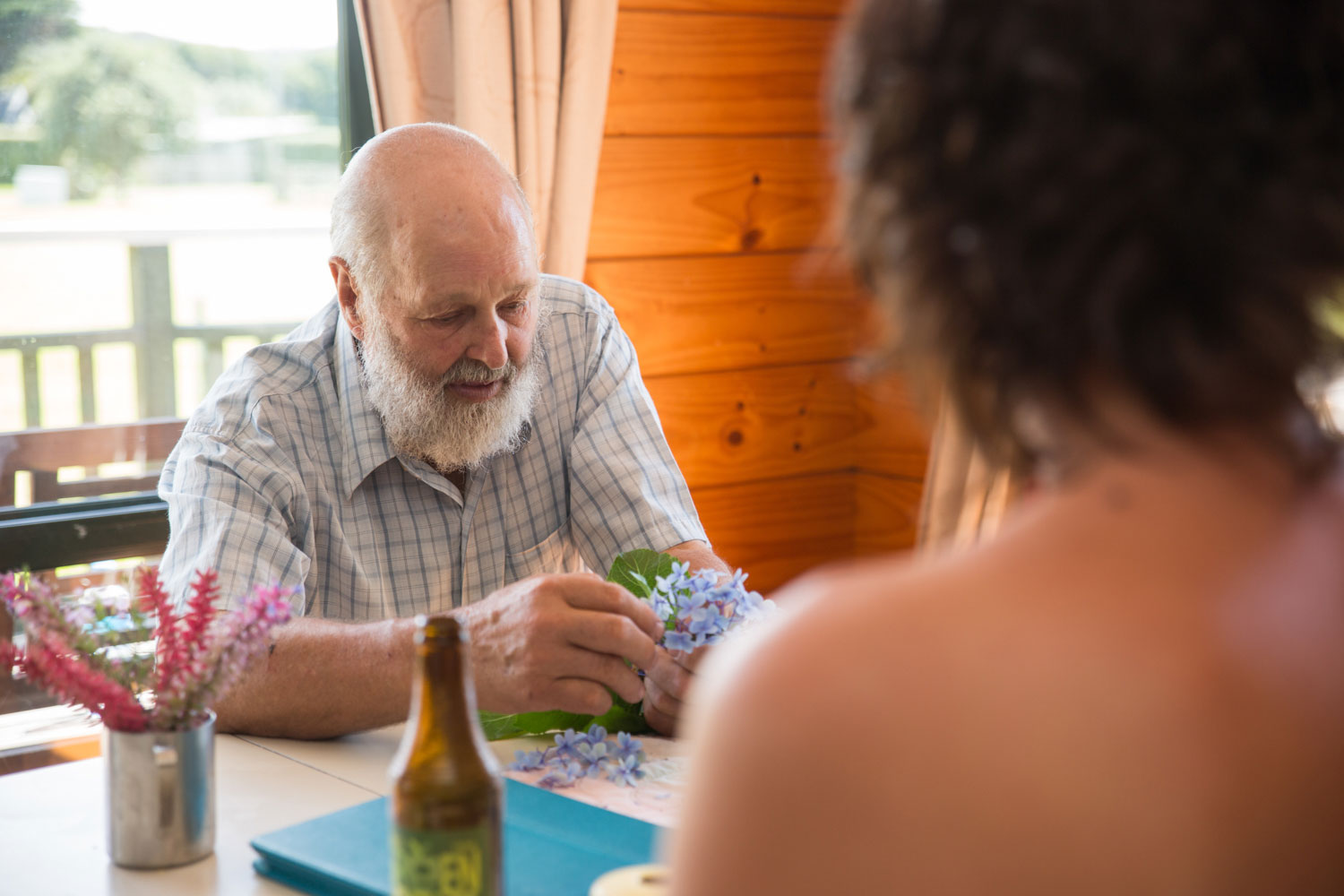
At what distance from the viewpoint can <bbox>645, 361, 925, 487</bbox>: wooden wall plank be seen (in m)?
2.87

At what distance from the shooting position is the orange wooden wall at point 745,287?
9.03 ft

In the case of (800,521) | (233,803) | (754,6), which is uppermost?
(754,6)

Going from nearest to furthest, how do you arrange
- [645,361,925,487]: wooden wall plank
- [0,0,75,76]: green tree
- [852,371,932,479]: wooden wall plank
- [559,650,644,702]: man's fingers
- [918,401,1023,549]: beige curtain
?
[918,401,1023,549]: beige curtain → [559,650,644,702]: man's fingers → [0,0,75,76]: green tree → [645,361,925,487]: wooden wall plank → [852,371,932,479]: wooden wall plank

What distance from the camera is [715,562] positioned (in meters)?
1.81

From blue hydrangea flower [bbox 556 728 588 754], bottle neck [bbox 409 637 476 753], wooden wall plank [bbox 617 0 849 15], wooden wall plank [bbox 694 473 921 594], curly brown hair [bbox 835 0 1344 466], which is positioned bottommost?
wooden wall plank [bbox 694 473 921 594]

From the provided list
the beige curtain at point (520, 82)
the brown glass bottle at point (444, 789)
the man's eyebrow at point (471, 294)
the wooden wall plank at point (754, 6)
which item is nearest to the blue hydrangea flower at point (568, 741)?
the brown glass bottle at point (444, 789)

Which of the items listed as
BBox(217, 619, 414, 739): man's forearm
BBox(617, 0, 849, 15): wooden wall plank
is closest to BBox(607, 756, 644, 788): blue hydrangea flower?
BBox(217, 619, 414, 739): man's forearm

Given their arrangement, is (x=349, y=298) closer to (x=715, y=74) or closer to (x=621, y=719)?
(x=621, y=719)

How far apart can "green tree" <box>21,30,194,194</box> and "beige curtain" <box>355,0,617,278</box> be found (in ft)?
1.21

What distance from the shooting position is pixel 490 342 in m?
1.82

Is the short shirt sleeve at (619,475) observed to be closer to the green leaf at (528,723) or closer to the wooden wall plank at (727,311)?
the green leaf at (528,723)

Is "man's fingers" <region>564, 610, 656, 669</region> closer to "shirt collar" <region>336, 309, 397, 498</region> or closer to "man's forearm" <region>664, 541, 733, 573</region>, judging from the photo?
"man's forearm" <region>664, 541, 733, 573</region>

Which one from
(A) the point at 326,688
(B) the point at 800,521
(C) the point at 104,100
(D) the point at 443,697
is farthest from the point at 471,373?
(B) the point at 800,521

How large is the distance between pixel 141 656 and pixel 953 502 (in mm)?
810
